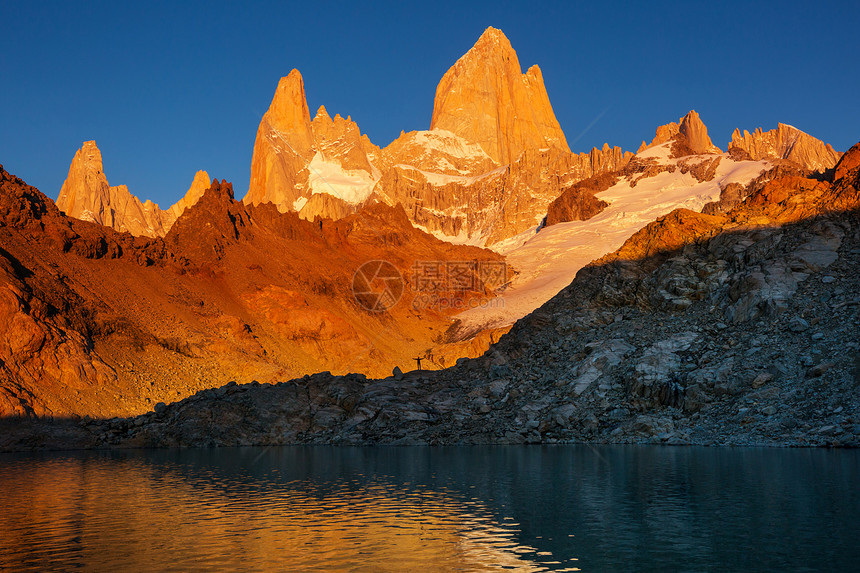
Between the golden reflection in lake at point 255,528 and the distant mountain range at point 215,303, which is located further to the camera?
the distant mountain range at point 215,303

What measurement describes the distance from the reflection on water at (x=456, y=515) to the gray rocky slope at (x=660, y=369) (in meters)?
8.77

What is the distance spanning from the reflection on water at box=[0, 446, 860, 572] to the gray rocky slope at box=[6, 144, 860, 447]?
345 inches

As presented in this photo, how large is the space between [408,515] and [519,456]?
2159 centimetres

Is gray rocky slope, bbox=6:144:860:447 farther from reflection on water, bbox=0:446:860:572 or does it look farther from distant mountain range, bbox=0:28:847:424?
reflection on water, bbox=0:446:860:572

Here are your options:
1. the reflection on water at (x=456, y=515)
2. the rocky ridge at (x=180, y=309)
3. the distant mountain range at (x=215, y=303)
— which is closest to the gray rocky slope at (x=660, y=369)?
the distant mountain range at (x=215, y=303)

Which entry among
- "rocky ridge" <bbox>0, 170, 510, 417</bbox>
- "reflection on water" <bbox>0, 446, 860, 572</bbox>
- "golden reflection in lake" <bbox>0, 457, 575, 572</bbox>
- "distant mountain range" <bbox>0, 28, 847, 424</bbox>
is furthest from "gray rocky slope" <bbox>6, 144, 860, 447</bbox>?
"golden reflection in lake" <bbox>0, 457, 575, 572</bbox>

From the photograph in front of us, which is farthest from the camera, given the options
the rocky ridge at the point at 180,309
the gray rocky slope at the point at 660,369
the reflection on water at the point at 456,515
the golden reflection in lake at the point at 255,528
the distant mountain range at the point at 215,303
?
the distant mountain range at the point at 215,303

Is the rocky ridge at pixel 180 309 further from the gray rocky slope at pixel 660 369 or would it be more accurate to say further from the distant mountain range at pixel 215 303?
the gray rocky slope at pixel 660 369

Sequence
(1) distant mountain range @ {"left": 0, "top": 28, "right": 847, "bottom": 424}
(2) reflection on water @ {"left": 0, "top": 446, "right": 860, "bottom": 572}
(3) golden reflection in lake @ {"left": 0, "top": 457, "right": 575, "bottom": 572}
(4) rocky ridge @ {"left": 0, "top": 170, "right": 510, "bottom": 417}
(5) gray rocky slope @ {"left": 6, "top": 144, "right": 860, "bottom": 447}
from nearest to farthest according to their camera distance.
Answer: (2) reflection on water @ {"left": 0, "top": 446, "right": 860, "bottom": 572} < (3) golden reflection in lake @ {"left": 0, "top": 457, "right": 575, "bottom": 572} < (5) gray rocky slope @ {"left": 6, "top": 144, "right": 860, "bottom": 447} < (4) rocky ridge @ {"left": 0, "top": 170, "right": 510, "bottom": 417} < (1) distant mountain range @ {"left": 0, "top": 28, "right": 847, "bottom": 424}

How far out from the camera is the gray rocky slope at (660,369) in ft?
167

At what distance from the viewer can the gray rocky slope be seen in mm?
50781

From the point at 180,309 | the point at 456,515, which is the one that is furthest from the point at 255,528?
the point at 180,309

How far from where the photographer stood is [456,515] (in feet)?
82.3

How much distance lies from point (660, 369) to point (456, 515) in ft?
117
